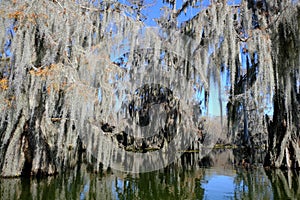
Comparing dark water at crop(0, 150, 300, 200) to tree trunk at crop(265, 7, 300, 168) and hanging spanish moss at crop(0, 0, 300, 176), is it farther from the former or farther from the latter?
tree trunk at crop(265, 7, 300, 168)

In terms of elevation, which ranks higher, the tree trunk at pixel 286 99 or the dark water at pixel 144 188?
the tree trunk at pixel 286 99

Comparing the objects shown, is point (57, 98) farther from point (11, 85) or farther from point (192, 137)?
point (192, 137)

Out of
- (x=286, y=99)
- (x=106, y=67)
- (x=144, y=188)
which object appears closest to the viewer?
(x=144, y=188)

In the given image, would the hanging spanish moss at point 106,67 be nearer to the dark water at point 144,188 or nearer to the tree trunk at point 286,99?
the tree trunk at point 286,99

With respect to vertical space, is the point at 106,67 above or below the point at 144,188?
above

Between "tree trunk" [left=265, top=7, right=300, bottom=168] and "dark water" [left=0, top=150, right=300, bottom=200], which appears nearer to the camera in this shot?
"dark water" [left=0, top=150, right=300, bottom=200]

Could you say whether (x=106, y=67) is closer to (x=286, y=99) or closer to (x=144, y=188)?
(x=144, y=188)

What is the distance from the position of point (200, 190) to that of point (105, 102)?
2.32 meters

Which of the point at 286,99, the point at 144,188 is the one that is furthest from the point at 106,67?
the point at 286,99

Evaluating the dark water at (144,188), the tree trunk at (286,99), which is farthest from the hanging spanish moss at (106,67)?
the dark water at (144,188)

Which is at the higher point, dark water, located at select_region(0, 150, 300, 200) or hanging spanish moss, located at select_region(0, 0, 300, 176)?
hanging spanish moss, located at select_region(0, 0, 300, 176)

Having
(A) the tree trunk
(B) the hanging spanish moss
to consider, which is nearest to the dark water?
(B) the hanging spanish moss

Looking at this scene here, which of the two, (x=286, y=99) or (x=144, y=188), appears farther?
(x=286, y=99)

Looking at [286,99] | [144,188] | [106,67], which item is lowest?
[144,188]
